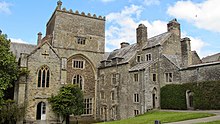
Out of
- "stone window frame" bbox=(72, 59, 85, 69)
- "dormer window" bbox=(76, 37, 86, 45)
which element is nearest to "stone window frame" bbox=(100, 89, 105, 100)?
"stone window frame" bbox=(72, 59, 85, 69)

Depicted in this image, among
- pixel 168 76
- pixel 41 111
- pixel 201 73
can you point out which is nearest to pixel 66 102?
pixel 41 111

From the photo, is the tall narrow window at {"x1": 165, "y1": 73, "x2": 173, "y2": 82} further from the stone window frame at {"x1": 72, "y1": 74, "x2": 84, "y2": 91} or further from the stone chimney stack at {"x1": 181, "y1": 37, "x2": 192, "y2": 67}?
the stone window frame at {"x1": 72, "y1": 74, "x2": 84, "y2": 91}

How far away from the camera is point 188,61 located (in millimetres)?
27266

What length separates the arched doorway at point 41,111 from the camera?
26.6m

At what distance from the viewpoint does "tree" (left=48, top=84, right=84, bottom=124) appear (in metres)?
26.6

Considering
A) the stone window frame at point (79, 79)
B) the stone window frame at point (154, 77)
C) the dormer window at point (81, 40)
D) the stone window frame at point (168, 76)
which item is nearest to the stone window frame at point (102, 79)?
the stone window frame at point (79, 79)

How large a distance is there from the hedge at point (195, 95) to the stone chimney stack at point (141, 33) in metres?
8.41

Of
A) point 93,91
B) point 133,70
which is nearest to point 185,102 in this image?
point 133,70

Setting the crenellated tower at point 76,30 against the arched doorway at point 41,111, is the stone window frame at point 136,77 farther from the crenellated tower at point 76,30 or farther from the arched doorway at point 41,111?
the arched doorway at point 41,111

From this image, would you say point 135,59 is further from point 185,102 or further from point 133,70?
point 185,102

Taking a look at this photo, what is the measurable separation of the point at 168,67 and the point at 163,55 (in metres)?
1.74

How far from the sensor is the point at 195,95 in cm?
2320

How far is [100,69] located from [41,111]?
12.2 metres

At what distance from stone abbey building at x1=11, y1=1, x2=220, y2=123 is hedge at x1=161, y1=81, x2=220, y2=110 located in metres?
0.78
